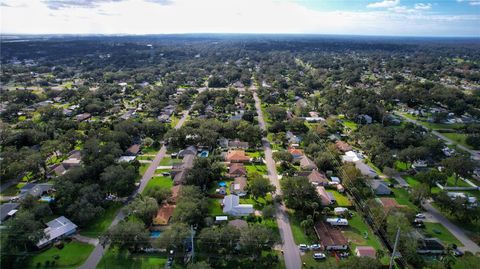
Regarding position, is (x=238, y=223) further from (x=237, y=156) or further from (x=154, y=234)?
(x=237, y=156)

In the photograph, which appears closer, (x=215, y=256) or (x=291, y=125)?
(x=215, y=256)

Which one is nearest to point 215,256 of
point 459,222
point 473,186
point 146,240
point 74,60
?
point 146,240

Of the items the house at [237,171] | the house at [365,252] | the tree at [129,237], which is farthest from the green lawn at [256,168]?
the tree at [129,237]

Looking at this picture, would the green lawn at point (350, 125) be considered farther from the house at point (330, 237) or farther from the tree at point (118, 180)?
the tree at point (118, 180)

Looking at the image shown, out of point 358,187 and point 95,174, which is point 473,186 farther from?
point 95,174

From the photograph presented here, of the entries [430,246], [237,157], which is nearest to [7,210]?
[237,157]

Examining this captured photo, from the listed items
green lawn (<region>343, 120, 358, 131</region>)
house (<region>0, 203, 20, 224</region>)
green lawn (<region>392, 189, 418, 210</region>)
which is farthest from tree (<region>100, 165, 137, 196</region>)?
green lawn (<region>343, 120, 358, 131</region>)

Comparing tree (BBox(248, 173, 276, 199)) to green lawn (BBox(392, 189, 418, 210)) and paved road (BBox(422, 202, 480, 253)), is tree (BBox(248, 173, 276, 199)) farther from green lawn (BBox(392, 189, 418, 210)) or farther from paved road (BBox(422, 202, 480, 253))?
paved road (BBox(422, 202, 480, 253))
